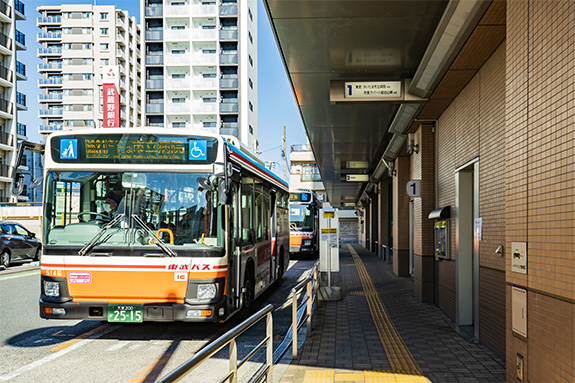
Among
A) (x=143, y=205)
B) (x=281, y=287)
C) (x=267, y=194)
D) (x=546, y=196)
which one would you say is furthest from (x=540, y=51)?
(x=281, y=287)

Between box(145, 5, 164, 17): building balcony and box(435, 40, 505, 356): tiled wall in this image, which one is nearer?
box(435, 40, 505, 356): tiled wall

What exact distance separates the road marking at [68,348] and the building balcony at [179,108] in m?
57.9

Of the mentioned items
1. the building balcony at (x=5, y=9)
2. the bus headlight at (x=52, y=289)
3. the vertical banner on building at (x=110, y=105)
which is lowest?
the bus headlight at (x=52, y=289)

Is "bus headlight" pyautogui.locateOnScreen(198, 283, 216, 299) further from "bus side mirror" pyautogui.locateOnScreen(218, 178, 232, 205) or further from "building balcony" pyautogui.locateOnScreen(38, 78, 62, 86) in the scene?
"building balcony" pyautogui.locateOnScreen(38, 78, 62, 86)

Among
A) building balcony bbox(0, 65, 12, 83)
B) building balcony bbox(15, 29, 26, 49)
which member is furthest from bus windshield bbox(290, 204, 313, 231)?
building balcony bbox(15, 29, 26, 49)

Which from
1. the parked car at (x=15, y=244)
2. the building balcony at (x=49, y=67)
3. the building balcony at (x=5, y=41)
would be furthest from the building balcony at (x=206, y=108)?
the parked car at (x=15, y=244)

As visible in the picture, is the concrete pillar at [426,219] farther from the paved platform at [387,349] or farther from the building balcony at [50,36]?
the building balcony at [50,36]

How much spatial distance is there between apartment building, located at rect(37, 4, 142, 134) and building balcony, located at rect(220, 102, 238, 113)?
1979 centimetres

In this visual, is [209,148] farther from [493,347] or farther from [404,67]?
[493,347]

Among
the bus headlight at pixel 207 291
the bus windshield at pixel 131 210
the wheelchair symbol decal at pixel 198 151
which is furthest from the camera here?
the wheelchair symbol decal at pixel 198 151

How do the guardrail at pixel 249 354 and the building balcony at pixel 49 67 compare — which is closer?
the guardrail at pixel 249 354

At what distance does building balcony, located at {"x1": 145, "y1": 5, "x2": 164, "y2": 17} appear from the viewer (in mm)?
64375

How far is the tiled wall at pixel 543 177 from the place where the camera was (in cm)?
391

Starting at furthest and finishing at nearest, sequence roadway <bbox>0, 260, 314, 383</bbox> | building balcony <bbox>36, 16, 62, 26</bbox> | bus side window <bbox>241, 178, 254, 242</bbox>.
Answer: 1. building balcony <bbox>36, 16, 62, 26</bbox>
2. bus side window <bbox>241, 178, 254, 242</bbox>
3. roadway <bbox>0, 260, 314, 383</bbox>
